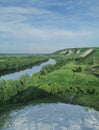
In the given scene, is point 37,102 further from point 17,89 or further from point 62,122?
point 62,122

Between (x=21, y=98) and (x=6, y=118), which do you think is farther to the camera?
(x=21, y=98)

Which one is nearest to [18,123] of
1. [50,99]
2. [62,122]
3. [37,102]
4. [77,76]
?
[62,122]

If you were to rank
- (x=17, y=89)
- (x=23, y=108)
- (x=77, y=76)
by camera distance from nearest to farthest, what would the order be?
1. (x=23, y=108)
2. (x=17, y=89)
3. (x=77, y=76)

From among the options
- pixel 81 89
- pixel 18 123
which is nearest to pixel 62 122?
pixel 18 123

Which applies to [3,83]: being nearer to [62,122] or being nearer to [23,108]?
[23,108]

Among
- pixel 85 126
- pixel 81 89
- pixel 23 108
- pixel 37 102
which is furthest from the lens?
pixel 81 89

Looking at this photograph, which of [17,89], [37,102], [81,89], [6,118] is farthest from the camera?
[81,89]
